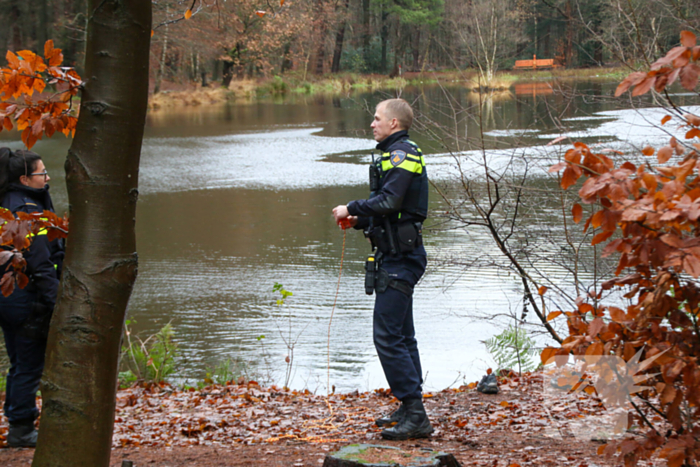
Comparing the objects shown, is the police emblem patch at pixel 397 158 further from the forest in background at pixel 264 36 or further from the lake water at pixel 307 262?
the forest in background at pixel 264 36

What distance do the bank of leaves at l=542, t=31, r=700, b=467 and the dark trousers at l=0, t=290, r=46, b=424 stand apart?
3158 millimetres

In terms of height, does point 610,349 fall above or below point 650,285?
below

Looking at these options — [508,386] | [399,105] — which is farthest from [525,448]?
[399,105]

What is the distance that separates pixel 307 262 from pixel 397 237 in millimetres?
5872

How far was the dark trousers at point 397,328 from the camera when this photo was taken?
12.4ft

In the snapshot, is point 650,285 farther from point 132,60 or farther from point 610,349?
point 132,60

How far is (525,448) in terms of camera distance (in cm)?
355

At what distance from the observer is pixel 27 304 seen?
12.8 feet

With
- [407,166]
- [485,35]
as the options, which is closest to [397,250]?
[407,166]

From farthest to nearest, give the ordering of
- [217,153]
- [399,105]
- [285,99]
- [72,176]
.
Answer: [285,99] < [217,153] < [399,105] < [72,176]

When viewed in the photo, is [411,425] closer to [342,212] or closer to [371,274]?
[371,274]

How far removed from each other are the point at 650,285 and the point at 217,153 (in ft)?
62.3

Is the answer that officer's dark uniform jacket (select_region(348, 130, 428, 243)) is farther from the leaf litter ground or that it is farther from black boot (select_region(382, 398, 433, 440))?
the leaf litter ground

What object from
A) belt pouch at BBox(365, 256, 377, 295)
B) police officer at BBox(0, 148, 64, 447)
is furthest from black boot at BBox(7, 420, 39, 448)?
belt pouch at BBox(365, 256, 377, 295)
